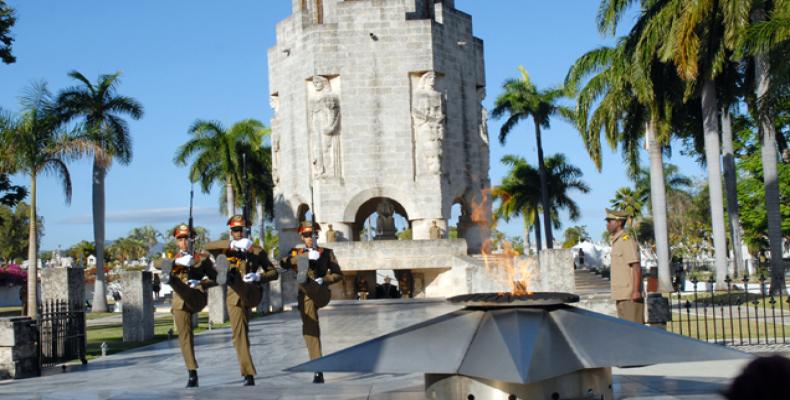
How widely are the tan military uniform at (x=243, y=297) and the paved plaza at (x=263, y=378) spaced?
1.22ft

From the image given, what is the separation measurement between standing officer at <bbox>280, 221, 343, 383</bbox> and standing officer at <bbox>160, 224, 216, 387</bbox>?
970 millimetres

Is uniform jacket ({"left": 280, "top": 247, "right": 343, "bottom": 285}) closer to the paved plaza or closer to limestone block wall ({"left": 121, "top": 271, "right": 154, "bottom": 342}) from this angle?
the paved plaza

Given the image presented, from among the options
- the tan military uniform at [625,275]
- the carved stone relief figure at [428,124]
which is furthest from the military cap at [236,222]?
the carved stone relief figure at [428,124]

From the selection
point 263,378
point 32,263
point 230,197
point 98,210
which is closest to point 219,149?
point 230,197

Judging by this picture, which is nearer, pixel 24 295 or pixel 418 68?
pixel 24 295

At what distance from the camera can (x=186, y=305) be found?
984cm

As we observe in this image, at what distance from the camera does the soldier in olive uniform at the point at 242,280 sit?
9539 mm

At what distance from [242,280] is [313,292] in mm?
796

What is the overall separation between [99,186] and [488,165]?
52.7 ft

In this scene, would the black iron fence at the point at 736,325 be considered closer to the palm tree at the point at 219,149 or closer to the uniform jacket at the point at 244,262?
the uniform jacket at the point at 244,262

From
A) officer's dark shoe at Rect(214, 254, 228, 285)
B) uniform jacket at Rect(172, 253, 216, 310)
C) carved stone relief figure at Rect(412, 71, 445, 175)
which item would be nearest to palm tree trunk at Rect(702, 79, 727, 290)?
carved stone relief figure at Rect(412, 71, 445, 175)

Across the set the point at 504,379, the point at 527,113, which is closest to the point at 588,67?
the point at 527,113

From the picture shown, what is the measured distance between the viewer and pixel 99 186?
35.2 m

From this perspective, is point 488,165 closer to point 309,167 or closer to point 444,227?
A: point 444,227
